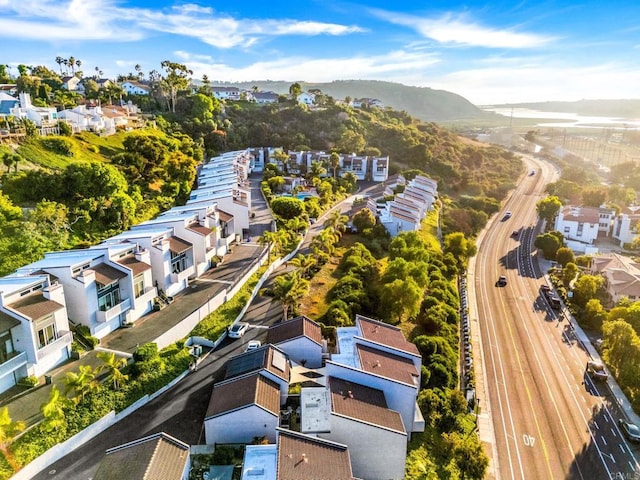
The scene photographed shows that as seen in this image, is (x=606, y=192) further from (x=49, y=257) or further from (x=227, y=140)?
(x=49, y=257)

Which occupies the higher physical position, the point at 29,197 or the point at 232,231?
the point at 29,197

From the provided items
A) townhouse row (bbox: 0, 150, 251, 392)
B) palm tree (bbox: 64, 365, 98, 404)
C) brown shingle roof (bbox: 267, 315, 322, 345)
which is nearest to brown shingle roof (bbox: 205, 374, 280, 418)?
brown shingle roof (bbox: 267, 315, 322, 345)

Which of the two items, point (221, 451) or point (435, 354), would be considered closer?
point (221, 451)

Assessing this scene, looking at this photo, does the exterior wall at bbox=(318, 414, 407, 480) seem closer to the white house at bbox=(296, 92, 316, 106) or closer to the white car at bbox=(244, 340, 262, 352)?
the white car at bbox=(244, 340, 262, 352)

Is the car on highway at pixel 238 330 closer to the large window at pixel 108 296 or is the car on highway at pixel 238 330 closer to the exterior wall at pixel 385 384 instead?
the large window at pixel 108 296

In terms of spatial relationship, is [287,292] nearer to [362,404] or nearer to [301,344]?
[301,344]

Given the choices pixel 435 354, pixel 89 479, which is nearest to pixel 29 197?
pixel 89 479
